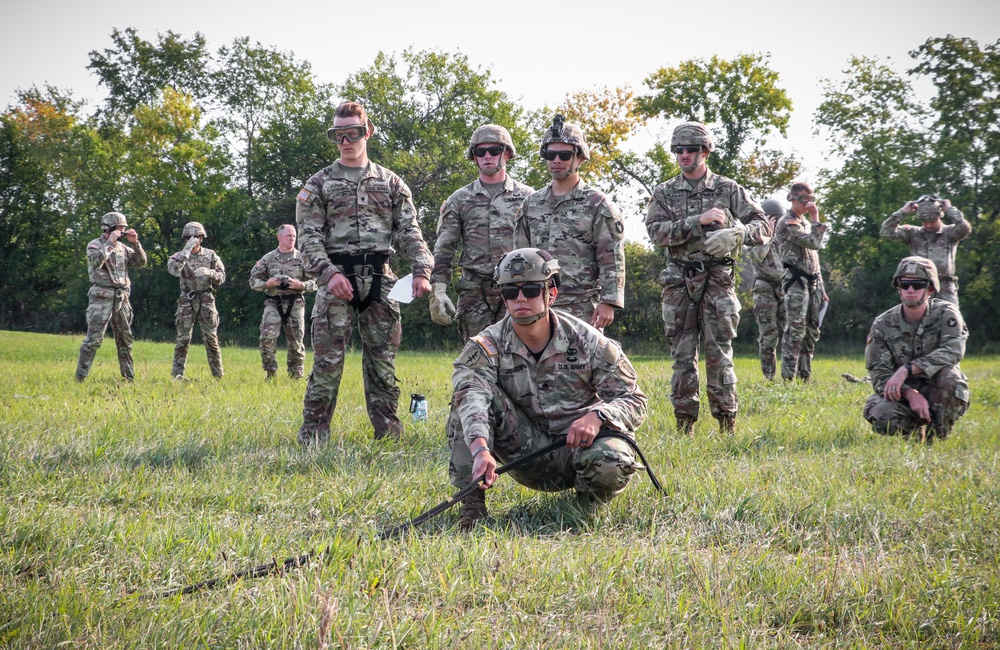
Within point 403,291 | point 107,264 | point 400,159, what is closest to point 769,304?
point 403,291

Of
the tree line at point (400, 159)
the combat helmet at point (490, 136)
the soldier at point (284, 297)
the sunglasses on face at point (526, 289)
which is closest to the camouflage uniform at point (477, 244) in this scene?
the combat helmet at point (490, 136)

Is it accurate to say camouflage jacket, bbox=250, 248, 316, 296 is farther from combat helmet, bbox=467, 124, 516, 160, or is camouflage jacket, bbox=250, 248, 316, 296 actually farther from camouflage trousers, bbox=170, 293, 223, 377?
combat helmet, bbox=467, 124, 516, 160

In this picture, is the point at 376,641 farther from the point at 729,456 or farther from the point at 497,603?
the point at 729,456

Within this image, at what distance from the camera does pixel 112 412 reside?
7.86m

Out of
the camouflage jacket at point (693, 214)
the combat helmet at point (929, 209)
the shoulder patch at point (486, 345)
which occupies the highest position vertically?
the combat helmet at point (929, 209)

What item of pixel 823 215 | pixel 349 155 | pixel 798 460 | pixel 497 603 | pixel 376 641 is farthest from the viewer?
pixel 823 215

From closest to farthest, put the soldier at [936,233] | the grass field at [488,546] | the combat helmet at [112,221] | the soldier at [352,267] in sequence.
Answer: the grass field at [488,546], the soldier at [352,267], the soldier at [936,233], the combat helmet at [112,221]

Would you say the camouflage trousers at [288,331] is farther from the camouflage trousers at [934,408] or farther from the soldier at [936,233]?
the soldier at [936,233]

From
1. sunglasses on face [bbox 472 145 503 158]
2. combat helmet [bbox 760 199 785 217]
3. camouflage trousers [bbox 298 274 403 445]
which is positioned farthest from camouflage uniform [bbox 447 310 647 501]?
combat helmet [bbox 760 199 785 217]

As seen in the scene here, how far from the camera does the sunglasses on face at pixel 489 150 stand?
7.15m

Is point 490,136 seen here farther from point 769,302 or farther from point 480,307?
point 769,302

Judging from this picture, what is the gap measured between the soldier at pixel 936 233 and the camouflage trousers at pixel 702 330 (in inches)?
235

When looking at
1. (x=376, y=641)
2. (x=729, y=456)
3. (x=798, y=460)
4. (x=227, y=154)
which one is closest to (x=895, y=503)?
(x=798, y=460)

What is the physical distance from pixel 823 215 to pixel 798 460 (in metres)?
34.5
